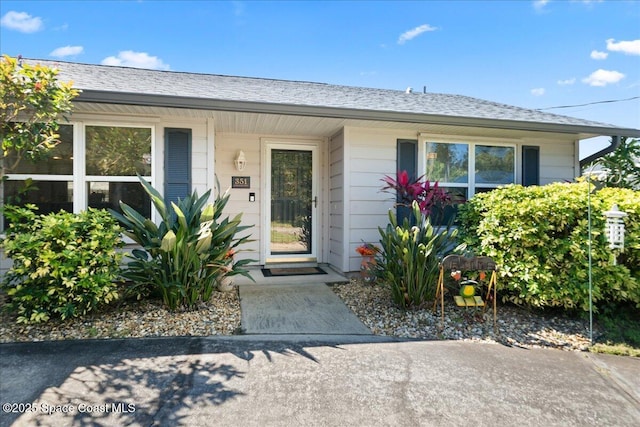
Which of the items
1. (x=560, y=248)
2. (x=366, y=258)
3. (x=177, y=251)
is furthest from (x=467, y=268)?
(x=177, y=251)

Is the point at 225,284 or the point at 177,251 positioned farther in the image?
the point at 225,284

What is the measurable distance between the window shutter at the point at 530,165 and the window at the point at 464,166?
34cm

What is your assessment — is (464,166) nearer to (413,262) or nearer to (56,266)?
(413,262)

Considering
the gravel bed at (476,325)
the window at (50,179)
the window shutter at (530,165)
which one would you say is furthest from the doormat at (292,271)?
the window shutter at (530,165)

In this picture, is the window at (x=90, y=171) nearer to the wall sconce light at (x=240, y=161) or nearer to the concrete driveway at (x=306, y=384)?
the wall sconce light at (x=240, y=161)

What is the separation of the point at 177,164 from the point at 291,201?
2100 mm

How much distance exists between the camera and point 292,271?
5754 millimetres

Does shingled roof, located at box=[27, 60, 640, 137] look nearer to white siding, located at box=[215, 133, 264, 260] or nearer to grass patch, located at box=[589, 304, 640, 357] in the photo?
white siding, located at box=[215, 133, 264, 260]

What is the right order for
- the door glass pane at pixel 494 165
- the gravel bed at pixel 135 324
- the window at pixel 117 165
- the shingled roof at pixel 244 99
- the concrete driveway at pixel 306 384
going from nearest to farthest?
the concrete driveway at pixel 306 384, the gravel bed at pixel 135 324, the shingled roof at pixel 244 99, the window at pixel 117 165, the door glass pane at pixel 494 165

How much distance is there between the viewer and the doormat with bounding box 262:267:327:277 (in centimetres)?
554

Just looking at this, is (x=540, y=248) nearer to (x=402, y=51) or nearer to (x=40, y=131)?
(x=40, y=131)

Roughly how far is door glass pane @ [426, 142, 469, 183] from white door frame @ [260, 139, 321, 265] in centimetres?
192

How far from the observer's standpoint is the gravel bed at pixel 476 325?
347cm

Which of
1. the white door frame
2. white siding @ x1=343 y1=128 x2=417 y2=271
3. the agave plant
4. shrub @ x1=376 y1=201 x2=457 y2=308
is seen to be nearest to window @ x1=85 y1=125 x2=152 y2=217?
the agave plant
